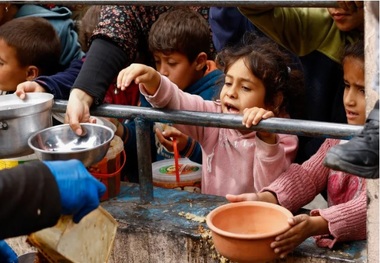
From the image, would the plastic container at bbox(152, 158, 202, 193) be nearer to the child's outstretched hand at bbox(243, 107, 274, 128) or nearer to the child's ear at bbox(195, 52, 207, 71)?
the child's ear at bbox(195, 52, 207, 71)

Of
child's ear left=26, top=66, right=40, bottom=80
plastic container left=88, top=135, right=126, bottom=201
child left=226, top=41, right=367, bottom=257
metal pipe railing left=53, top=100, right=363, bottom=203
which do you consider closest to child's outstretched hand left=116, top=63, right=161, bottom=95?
metal pipe railing left=53, top=100, right=363, bottom=203

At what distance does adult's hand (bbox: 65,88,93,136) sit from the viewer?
2.87 meters

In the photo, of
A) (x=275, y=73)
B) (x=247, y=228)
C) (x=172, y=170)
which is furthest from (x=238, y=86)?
(x=247, y=228)

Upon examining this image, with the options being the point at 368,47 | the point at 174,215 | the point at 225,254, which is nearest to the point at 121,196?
the point at 174,215

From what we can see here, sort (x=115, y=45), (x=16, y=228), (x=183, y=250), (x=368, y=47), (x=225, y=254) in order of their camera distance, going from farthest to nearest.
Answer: (x=115, y=45)
(x=183, y=250)
(x=225, y=254)
(x=368, y=47)
(x=16, y=228)

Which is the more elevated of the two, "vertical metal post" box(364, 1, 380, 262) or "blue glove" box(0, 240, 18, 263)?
"vertical metal post" box(364, 1, 380, 262)

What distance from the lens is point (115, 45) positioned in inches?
134

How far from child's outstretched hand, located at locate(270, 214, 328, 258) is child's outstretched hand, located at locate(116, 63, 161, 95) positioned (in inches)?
33.4

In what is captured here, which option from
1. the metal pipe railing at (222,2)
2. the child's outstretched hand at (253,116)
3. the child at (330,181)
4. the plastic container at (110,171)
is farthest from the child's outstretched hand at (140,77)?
the child at (330,181)

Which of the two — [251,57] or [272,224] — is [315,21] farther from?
[272,224]

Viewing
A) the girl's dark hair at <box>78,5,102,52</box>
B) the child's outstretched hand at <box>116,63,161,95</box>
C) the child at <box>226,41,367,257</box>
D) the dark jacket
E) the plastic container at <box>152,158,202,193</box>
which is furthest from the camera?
the girl's dark hair at <box>78,5,102,52</box>

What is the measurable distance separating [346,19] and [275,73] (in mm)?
470

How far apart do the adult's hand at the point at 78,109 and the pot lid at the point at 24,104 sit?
0.29 feet

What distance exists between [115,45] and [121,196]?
2.35 feet
